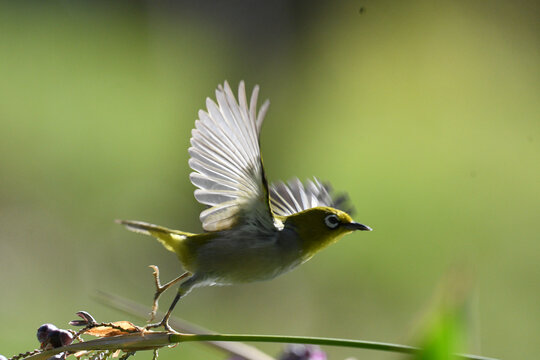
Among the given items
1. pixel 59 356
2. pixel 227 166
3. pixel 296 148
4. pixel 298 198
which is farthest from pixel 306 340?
pixel 296 148

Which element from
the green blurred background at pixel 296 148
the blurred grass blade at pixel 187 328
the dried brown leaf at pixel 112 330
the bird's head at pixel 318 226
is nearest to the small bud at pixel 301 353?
the blurred grass blade at pixel 187 328

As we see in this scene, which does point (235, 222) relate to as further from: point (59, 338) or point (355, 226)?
point (59, 338)

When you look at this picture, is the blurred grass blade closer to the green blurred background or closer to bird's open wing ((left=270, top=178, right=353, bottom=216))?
bird's open wing ((left=270, top=178, right=353, bottom=216))

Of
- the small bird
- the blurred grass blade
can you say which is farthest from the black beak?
the blurred grass blade

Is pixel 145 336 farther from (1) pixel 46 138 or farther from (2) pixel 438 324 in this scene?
(1) pixel 46 138

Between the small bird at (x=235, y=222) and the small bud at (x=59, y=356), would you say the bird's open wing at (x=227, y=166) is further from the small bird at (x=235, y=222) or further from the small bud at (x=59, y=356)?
the small bud at (x=59, y=356)
